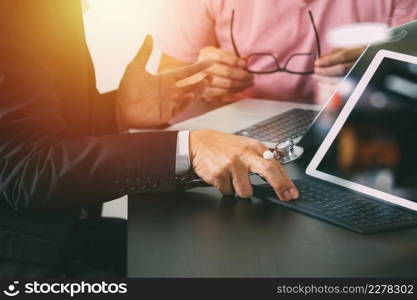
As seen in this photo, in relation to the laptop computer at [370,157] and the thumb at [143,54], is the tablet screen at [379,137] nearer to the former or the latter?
the laptop computer at [370,157]

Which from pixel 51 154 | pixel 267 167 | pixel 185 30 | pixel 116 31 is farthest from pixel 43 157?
pixel 185 30

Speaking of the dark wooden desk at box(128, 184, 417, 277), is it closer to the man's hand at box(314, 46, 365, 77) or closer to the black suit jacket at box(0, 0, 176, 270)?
the black suit jacket at box(0, 0, 176, 270)

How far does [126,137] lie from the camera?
95 centimetres

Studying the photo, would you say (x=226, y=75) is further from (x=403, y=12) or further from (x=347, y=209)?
(x=347, y=209)

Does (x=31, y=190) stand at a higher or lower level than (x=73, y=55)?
lower

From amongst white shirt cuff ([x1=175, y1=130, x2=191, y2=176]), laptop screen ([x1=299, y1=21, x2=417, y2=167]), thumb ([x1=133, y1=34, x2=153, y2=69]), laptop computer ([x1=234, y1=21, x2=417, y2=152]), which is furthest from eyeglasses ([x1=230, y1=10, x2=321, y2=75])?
white shirt cuff ([x1=175, y1=130, x2=191, y2=176])

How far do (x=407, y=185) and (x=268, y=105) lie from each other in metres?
0.63

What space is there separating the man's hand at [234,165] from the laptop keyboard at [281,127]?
0.92 ft

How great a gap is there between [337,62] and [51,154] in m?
0.74

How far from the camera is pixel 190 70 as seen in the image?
1.36 metres

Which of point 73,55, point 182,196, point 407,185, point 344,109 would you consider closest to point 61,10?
point 73,55

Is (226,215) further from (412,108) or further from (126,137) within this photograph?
(412,108)

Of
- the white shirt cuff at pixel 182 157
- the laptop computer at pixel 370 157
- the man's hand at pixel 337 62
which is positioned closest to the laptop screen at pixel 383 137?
the laptop computer at pixel 370 157

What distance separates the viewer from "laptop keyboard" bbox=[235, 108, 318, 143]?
1219 millimetres
